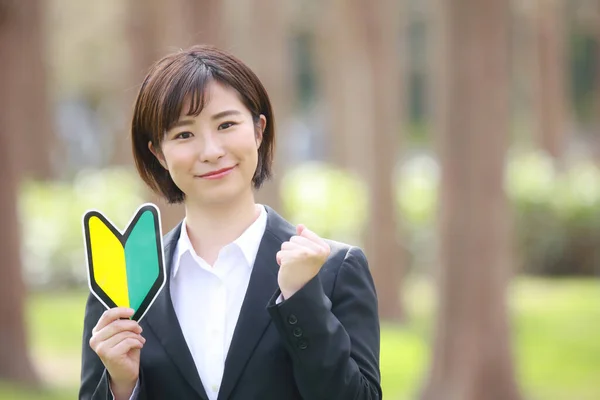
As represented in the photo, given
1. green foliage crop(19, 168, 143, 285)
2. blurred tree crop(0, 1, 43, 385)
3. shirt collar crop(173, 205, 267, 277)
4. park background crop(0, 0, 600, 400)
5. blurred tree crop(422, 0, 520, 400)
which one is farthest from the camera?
green foliage crop(19, 168, 143, 285)

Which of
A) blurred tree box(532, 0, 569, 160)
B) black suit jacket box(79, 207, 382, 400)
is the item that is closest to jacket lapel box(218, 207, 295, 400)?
black suit jacket box(79, 207, 382, 400)

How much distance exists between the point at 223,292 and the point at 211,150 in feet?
1.00

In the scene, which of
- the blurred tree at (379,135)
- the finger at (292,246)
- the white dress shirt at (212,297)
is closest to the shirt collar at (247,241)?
the white dress shirt at (212,297)

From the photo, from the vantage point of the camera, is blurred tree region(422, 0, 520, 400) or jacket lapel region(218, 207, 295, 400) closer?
jacket lapel region(218, 207, 295, 400)

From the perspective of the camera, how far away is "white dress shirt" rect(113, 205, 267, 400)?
216cm

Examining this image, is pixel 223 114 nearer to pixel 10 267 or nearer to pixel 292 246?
pixel 292 246

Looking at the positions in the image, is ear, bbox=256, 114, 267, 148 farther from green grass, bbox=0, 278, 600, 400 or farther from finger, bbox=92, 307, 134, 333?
green grass, bbox=0, 278, 600, 400

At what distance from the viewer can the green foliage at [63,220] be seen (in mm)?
13758

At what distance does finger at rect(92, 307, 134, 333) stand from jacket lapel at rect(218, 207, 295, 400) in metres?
0.22

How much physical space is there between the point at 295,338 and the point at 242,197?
368 millimetres

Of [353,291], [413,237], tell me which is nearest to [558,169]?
[413,237]

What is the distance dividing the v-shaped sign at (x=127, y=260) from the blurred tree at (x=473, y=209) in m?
4.65

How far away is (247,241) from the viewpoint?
2217 mm

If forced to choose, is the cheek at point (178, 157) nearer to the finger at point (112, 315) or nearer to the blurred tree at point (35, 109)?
the finger at point (112, 315)
